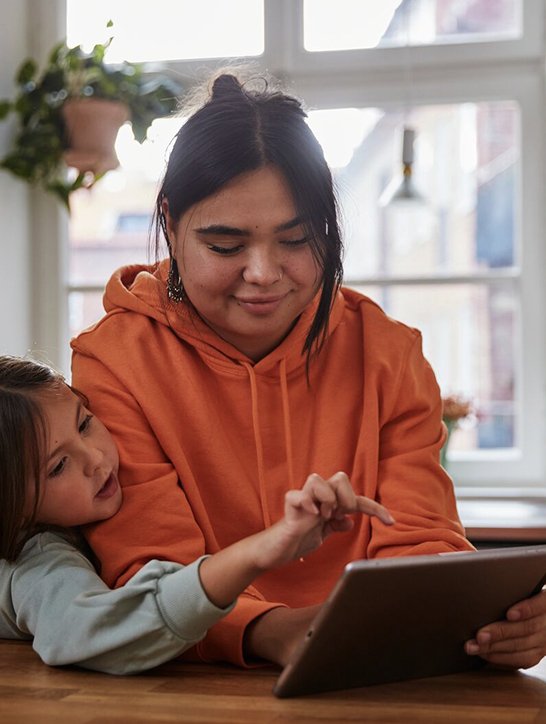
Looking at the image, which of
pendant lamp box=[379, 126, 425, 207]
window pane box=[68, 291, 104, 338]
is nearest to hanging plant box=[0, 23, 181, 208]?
window pane box=[68, 291, 104, 338]

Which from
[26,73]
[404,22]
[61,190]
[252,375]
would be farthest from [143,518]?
[404,22]

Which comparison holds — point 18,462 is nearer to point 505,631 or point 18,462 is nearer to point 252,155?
point 252,155

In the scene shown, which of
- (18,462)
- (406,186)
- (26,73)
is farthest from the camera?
(26,73)

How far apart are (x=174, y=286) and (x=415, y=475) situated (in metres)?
0.42

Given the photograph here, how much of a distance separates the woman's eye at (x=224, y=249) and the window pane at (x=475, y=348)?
1899mm

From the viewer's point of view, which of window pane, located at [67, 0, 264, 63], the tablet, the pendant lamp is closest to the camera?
the tablet

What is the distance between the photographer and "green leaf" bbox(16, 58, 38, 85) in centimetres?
296

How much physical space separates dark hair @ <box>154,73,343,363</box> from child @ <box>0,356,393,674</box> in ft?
1.00

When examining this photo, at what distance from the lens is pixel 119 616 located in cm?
102

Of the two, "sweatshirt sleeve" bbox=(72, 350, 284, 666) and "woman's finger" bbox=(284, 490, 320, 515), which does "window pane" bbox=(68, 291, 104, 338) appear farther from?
"woman's finger" bbox=(284, 490, 320, 515)

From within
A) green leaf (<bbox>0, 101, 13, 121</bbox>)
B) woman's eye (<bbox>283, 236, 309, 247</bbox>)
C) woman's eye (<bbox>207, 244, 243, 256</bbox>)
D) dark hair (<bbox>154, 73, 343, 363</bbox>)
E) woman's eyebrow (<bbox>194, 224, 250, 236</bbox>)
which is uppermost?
green leaf (<bbox>0, 101, 13, 121</bbox>)

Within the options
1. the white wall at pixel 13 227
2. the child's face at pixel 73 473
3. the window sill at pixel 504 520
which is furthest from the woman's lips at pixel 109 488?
the white wall at pixel 13 227

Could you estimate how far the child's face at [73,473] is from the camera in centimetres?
116

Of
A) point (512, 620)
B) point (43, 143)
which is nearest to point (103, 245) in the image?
point (43, 143)
